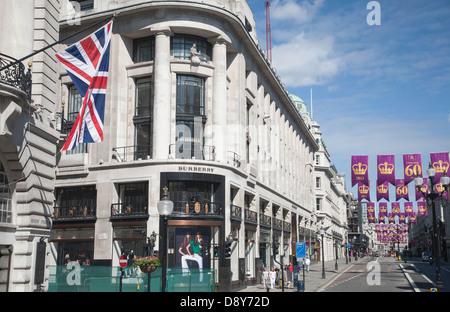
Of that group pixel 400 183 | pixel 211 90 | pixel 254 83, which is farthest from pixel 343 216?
pixel 211 90

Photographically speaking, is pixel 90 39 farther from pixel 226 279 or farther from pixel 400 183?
pixel 400 183

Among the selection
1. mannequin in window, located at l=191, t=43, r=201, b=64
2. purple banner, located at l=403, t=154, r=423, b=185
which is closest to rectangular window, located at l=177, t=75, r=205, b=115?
mannequin in window, located at l=191, t=43, r=201, b=64

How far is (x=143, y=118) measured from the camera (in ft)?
126

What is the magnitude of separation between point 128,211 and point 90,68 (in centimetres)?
2012

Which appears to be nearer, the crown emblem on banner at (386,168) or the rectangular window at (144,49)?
the rectangular window at (144,49)

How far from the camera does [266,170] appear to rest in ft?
169

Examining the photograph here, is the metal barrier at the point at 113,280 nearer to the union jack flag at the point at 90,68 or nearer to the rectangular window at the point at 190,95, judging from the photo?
the union jack flag at the point at 90,68

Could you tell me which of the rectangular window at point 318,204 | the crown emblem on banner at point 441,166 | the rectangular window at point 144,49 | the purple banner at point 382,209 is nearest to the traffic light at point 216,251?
the rectangular window at point 144,49

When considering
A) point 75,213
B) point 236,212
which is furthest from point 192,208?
point 75,213

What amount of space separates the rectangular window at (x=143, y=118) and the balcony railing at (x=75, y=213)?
18.2 feet

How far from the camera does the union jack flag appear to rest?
60.3 feet

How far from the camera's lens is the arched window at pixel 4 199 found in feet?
58.8

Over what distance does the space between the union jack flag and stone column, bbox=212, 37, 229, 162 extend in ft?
63.4

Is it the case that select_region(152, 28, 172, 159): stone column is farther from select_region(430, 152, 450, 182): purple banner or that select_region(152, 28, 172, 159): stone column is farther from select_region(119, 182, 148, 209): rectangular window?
select_region(430, 152, 450, 182): purple banner
